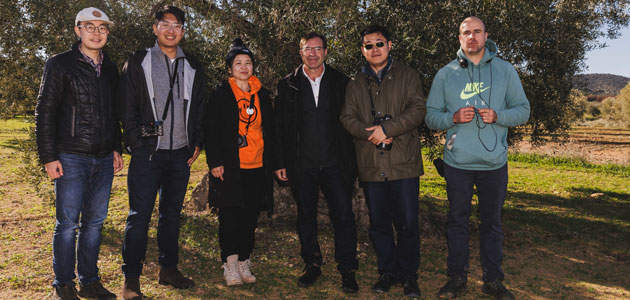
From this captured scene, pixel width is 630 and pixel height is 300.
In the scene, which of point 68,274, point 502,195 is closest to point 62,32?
point 68,274

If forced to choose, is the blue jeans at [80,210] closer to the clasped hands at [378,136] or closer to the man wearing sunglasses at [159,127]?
the man wearing sunglasses at [159,127]

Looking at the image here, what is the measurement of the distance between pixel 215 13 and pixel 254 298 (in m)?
4.40

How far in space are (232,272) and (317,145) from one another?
1.92 metres

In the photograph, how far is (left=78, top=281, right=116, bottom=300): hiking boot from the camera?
4695 mm

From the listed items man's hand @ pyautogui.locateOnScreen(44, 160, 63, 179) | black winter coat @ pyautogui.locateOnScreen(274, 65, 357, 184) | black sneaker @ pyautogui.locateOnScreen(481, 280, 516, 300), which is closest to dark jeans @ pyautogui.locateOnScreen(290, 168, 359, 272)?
black winter coat @ pyautogui.locateOnScreen(274, 65, 357, 184)

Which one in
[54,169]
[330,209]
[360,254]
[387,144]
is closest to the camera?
[54,169]

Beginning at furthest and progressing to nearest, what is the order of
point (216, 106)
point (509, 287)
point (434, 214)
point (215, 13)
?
1. point (434, 214)
2. point (215, 13)
3. point (509, 287)
4. point (216, 106)

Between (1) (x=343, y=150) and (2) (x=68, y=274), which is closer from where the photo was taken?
(2) (x=68, y=274)

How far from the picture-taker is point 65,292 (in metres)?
4.52

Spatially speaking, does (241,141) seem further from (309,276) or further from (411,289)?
(411,289)

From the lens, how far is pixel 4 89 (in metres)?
8.06

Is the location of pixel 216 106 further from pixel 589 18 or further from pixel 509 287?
pixel 589 18

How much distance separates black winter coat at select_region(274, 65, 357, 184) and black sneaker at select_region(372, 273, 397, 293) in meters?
1.22

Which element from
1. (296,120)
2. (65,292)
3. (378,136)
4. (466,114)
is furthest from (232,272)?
(466,114)
